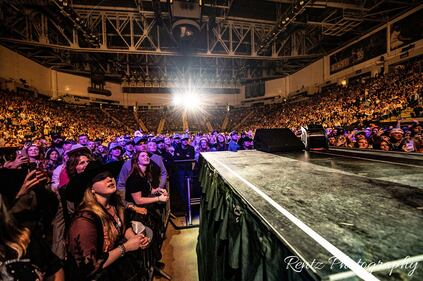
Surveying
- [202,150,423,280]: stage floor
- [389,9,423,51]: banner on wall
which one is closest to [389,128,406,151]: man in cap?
[202,150,423,280]: stage floor

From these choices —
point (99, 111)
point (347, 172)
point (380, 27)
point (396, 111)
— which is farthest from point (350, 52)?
point (99, 111)

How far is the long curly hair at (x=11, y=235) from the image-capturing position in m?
1.35

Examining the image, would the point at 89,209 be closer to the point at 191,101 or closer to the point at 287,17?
the point at 287,17

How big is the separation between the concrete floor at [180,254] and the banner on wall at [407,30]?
19.5 meters

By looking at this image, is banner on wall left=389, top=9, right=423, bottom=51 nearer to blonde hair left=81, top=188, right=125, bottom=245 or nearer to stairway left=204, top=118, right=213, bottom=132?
blonde hair left=81, top=188, right=125, bottom=245

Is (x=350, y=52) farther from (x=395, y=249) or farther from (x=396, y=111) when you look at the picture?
(x=395, y=249)

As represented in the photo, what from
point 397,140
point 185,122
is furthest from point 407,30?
point 185,122

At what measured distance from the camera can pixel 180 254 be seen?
4156 mm

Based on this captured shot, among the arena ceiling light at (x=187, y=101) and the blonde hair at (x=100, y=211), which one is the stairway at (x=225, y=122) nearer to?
the arena ceiling light at (x=187, y=101)

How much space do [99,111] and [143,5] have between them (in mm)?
19347

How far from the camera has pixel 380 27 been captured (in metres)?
17.1

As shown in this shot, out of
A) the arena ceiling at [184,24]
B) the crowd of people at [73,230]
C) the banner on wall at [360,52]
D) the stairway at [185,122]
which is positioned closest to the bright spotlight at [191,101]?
the stairway at [185,122]

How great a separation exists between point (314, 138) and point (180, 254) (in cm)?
375

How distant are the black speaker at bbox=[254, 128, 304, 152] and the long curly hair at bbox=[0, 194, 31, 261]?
4130 millimetres
